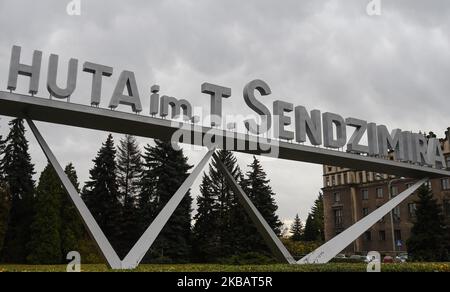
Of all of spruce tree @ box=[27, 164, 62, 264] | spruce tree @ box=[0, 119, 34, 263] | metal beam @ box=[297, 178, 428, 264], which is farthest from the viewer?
spruce tree @ box=[0, 119, 34, 263]

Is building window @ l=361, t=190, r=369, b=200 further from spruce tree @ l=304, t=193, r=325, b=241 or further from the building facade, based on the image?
spruce tree @ l=304, t=193, r=325, b=241

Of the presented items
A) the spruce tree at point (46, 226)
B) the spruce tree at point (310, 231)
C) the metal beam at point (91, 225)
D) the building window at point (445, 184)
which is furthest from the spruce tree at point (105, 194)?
the spruce tree at point (310, 231)

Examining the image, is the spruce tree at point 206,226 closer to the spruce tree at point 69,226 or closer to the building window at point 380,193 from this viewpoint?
the spruce tree at point 69,226

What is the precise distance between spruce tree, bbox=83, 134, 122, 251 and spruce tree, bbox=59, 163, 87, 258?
1.61 meters

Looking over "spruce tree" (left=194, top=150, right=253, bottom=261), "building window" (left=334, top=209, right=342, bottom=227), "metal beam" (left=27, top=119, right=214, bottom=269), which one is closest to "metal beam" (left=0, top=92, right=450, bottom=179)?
"metal beam" (left=27, top=119, right=214, bottom=269)

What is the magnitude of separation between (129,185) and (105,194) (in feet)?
11.4

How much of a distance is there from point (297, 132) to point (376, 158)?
453cm

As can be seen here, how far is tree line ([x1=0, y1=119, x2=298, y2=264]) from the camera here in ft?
129

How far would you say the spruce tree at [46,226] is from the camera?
3831 cm

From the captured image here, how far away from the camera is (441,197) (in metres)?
54.7

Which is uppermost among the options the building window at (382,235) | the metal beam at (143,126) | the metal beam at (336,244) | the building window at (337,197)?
the building window at (337,197)

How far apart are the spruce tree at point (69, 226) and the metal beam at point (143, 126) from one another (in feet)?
83.0

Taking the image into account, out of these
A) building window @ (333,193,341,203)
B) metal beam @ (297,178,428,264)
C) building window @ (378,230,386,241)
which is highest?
building window @ (333,193,341,203)
